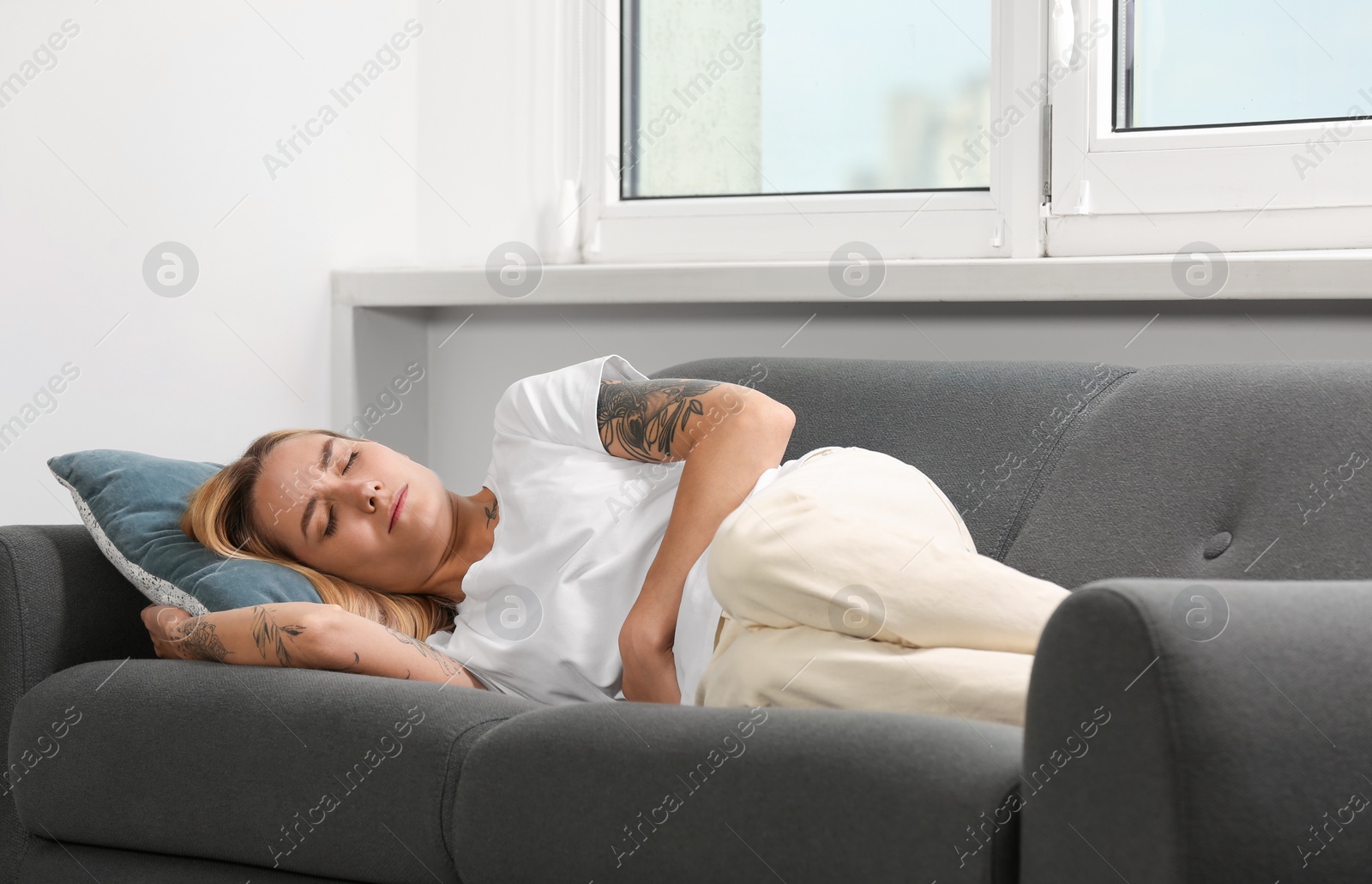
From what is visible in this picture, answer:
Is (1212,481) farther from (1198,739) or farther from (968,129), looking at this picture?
(968,129)

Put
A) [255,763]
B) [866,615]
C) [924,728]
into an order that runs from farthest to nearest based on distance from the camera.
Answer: [255,763] → [866,615] → [924,728]

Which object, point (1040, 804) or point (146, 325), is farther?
point (146, 325)

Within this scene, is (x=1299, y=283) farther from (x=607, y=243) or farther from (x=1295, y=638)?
(x=607, y=243)

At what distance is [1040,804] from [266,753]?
76 cm

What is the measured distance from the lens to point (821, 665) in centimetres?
106

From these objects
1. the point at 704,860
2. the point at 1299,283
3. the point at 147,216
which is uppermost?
the point at 147,216

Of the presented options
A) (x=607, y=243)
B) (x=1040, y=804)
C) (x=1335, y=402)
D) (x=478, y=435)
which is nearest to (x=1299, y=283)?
(x=1335, y=402)

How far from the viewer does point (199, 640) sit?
1.32m

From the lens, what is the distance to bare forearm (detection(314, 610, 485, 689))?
1.30 metres

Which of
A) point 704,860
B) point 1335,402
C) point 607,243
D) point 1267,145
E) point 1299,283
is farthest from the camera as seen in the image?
point 607,243

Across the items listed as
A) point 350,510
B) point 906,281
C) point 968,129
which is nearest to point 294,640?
point 350,510

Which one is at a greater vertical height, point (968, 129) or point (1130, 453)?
point (968, 129)

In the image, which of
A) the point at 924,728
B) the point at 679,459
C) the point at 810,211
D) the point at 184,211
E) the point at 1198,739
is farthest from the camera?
the point at 810,211

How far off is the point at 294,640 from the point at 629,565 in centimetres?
42
